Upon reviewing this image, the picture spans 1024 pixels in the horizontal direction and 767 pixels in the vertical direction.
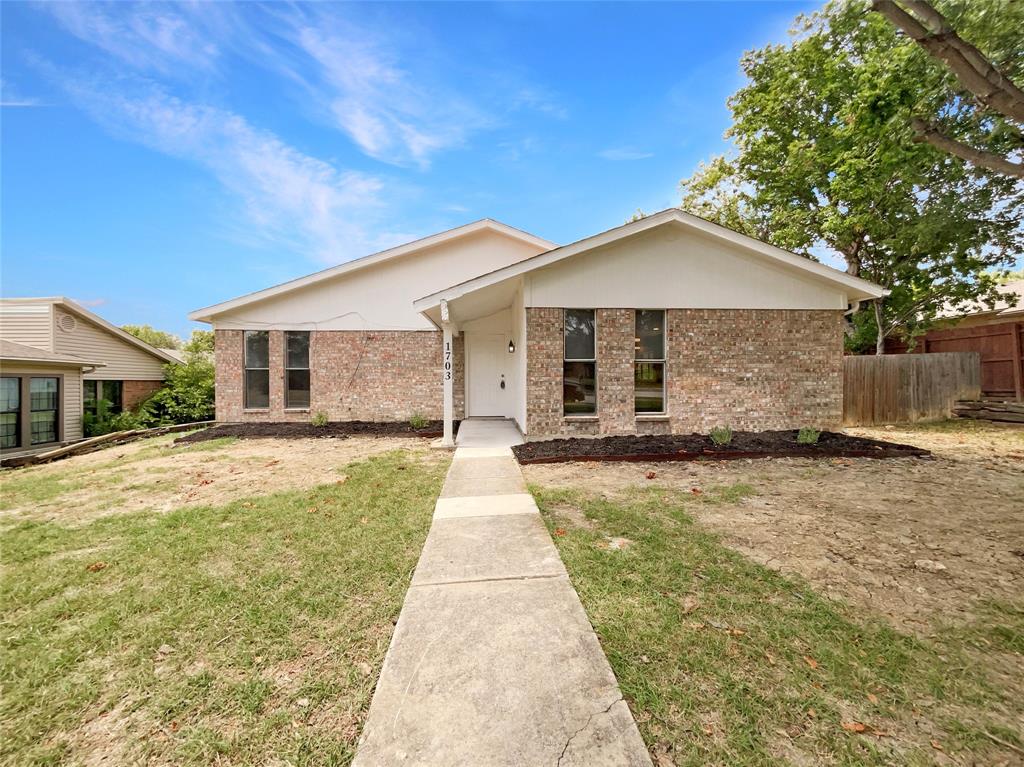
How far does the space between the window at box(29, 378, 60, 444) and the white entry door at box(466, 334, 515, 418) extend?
1256cm

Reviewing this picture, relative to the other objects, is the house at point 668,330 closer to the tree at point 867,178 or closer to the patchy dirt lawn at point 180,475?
the patchy dirt lawn at point 180,475

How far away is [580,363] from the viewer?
837 centimetres

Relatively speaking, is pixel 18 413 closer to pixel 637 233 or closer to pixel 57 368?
pixel 57 368

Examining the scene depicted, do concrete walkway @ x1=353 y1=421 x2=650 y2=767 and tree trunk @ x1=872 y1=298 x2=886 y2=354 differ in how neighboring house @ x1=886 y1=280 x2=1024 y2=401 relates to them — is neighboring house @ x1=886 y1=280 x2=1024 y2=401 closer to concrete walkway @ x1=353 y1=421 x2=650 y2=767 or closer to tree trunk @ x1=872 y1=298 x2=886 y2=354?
tree trunk @ x1=872 y1=298 x2=886 y2=354

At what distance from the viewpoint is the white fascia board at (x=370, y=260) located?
11031mm

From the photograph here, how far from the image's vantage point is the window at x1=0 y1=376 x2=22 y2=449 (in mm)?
11219

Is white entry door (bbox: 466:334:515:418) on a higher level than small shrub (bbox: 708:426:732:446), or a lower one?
higher

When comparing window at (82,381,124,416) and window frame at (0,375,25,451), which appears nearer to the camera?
window frame at (0,375,25,451)

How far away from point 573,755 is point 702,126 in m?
18.2

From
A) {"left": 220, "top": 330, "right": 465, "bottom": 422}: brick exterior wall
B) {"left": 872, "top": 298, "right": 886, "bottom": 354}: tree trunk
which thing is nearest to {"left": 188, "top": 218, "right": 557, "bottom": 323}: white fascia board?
{"left": 220, "top": 330, "right": 465, "bottom": 422}: brick exterior wall

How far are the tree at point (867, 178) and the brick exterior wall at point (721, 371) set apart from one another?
521 cm

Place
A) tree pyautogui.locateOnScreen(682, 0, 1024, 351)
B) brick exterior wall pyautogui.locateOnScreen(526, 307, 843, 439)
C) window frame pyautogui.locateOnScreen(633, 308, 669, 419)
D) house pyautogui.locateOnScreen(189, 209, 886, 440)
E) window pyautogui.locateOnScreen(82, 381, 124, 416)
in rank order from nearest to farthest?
house pyautogui.locateOnScreen(189, 209, 886, 440), brick exterior wall pyautogui.locateOnScreen(526, 307, 843, 439), window frame pyautogui.locateOnScreen(633, 308, 669, 419), tree pyautogui.locateOnScreen(682, 0, 1024, 351), window pyautogui.locateOnScreen(82, 381, 124, 416)

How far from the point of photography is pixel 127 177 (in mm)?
13125

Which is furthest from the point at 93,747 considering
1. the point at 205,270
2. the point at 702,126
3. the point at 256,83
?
the point at 205,270
